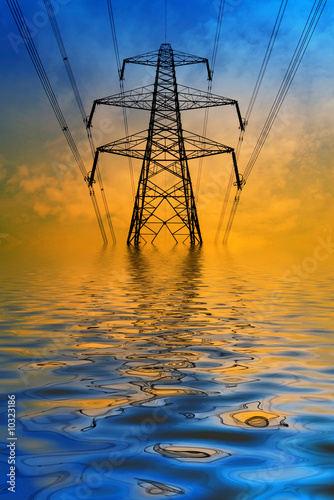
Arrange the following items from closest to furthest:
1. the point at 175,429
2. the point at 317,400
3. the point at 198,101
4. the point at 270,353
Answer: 1. the point at 175,429
2. the point at 317,400
3. the point at 270,353
4. the point at 198,101

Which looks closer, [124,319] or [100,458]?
[100,458]

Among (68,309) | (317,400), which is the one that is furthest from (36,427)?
(68,309)

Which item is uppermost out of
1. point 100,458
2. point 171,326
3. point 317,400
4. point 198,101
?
point 198,101

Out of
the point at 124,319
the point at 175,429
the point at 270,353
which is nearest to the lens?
the point at 175,429

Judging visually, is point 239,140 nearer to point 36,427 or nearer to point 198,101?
point 198,101

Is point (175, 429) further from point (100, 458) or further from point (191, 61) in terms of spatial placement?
point (191, 61)

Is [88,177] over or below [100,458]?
over

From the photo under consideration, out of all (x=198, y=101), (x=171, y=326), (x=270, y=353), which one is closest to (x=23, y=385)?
(x=270, y=353)
